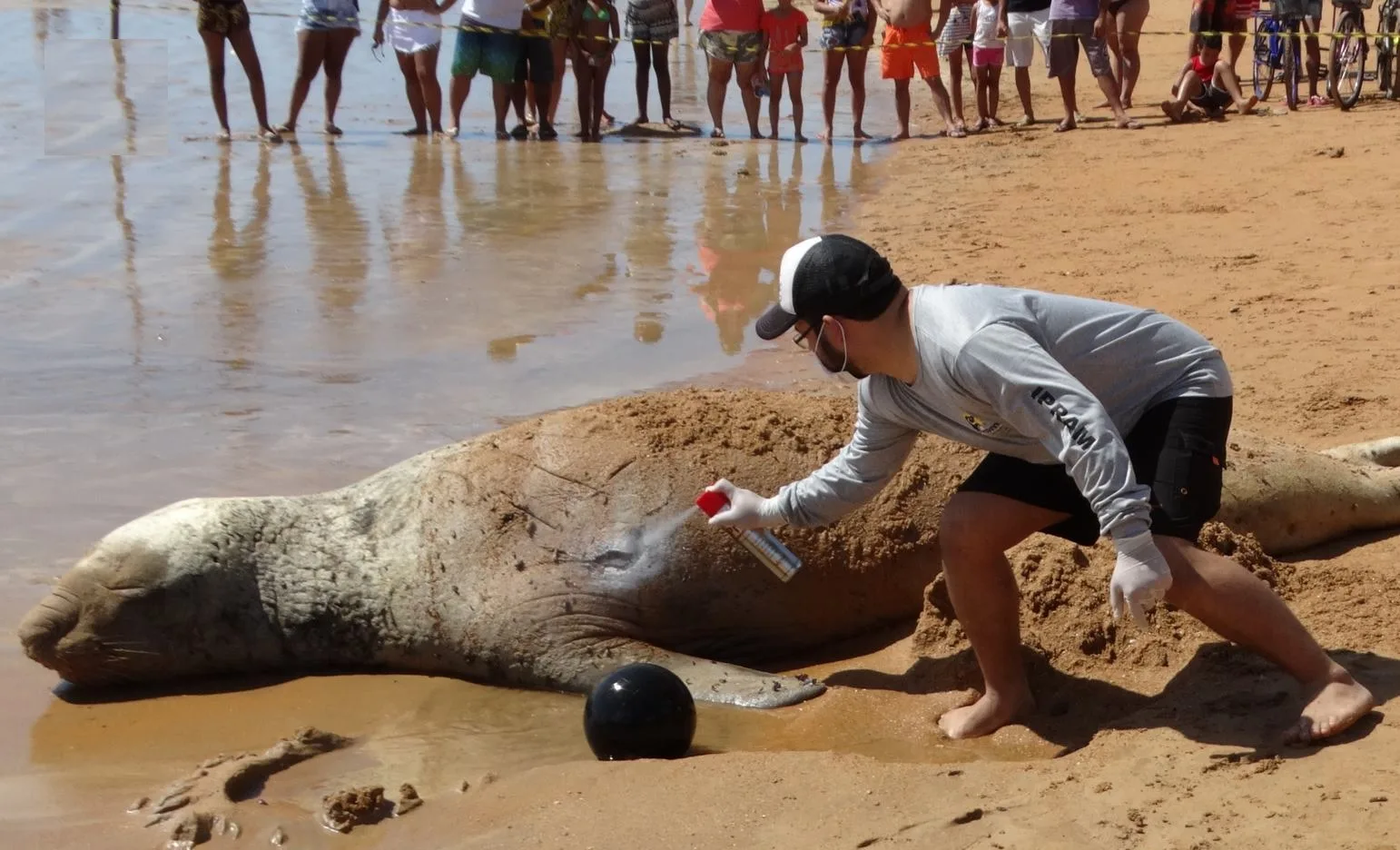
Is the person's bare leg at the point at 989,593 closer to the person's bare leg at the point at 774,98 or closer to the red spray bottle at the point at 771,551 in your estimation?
the red spray bottle at the point at 771,551

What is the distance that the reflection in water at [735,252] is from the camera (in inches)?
396

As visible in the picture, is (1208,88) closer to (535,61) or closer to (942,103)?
(942,103)

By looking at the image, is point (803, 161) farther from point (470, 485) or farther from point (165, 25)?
point (165, 25)

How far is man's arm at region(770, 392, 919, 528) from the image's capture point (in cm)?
426

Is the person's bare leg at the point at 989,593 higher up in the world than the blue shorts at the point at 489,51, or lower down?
lower down

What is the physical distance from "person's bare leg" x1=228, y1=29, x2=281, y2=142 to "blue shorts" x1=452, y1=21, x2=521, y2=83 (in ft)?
7.24

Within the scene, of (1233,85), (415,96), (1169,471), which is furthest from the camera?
(415,96)

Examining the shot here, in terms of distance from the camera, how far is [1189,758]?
3719 millimetres

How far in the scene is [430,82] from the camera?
17250 millimetres

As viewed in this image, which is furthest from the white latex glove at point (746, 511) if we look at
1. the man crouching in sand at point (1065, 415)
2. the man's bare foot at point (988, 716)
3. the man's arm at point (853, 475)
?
the man's bare foot at point (988, 716)

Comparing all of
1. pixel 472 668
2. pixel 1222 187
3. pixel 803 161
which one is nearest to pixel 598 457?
pixel 472 668

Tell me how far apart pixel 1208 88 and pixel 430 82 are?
28.0ft

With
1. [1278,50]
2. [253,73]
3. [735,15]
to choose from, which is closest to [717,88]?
[735,15]

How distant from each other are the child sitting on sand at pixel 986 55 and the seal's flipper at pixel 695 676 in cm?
1264
